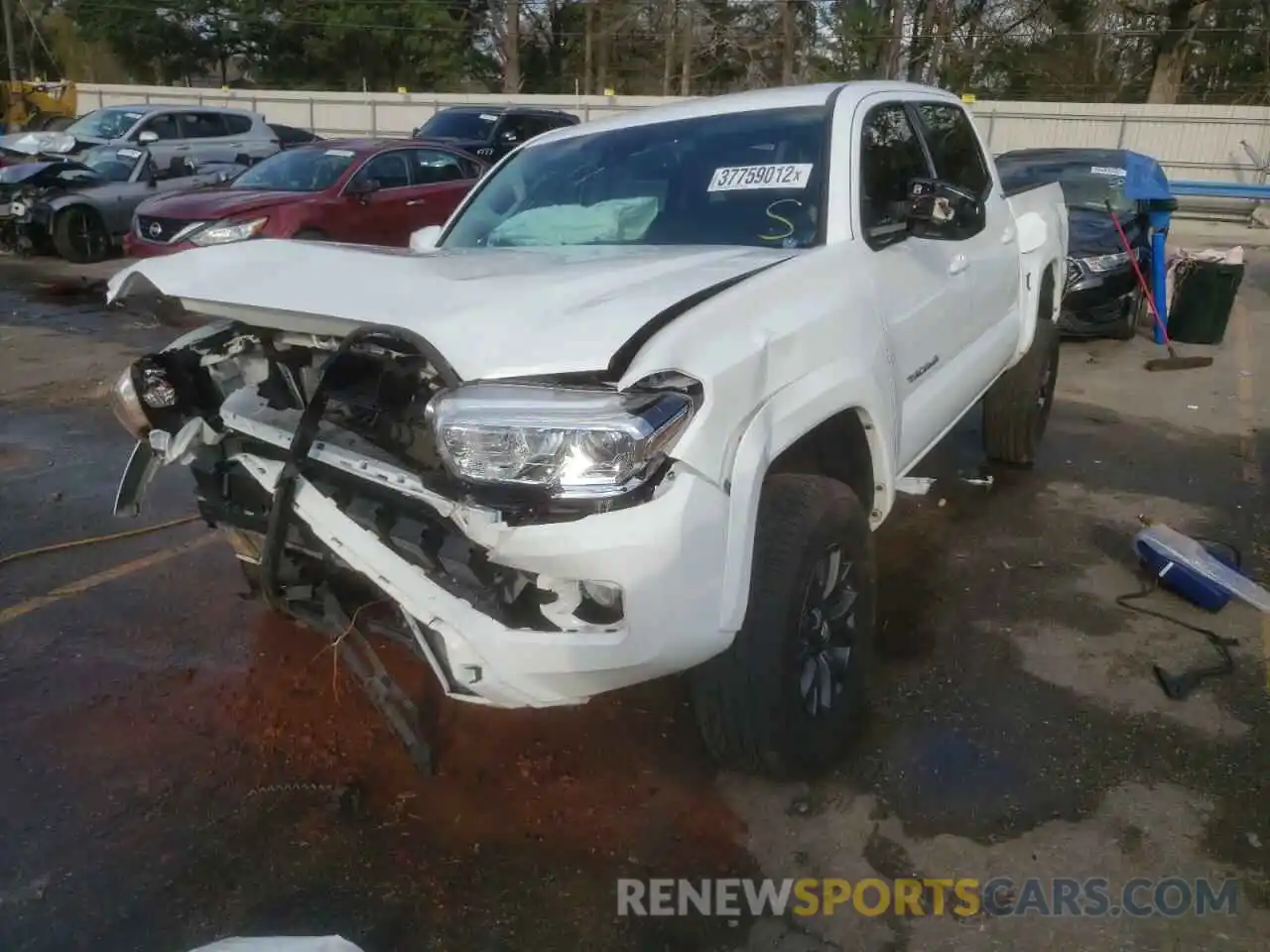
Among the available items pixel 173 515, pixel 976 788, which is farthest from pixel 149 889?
pixel 173 515

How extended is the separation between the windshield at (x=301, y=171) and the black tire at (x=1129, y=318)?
7670 millimetres

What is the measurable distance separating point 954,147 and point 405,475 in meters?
3.53

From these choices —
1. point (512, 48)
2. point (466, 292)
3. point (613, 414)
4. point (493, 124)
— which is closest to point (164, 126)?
point (493, 124)

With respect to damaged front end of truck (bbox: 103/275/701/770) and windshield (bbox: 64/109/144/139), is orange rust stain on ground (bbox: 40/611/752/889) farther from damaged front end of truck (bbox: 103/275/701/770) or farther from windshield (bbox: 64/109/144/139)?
windshield (bbox: 64/109/144/139)

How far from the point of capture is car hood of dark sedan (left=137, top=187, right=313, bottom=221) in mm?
10008

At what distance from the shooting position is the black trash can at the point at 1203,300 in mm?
9414

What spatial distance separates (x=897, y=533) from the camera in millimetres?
5059

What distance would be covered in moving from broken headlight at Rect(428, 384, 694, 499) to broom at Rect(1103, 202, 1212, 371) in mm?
7917

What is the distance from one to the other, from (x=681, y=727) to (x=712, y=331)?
1.47 m

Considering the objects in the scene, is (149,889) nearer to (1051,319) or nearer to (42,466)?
(42,466)

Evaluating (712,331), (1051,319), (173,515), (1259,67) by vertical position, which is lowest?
(173,515)

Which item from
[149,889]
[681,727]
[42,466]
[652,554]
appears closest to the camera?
[652,554]

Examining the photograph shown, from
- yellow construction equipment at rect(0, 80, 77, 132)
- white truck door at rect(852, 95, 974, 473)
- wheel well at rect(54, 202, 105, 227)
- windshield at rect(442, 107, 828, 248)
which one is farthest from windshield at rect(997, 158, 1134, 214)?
yellow construction equipment at rect(0, 80, 77, 132)

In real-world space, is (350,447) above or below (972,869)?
above
